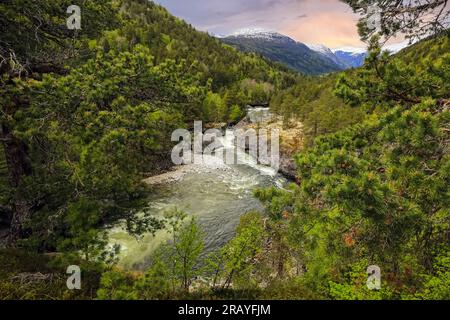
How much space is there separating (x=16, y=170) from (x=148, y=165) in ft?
12.6

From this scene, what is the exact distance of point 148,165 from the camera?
966 centimetres

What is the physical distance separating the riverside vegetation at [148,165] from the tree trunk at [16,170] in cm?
4

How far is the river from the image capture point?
2067cm

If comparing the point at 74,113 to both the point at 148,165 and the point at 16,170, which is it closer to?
the point at 148,165

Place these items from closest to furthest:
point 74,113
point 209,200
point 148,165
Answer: point 74,113
point 148,165
point 209,200

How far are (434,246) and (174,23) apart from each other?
157 m

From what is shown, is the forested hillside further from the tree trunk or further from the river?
the river

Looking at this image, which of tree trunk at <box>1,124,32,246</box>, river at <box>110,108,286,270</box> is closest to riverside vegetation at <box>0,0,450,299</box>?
tree trunk at <box>1,124,32,246</box>

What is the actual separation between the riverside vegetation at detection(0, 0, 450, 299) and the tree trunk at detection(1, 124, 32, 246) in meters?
0.04

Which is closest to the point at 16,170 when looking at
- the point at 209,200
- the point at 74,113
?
the point at 74,113

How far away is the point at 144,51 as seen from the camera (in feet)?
29.9

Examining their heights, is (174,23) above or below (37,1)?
above
